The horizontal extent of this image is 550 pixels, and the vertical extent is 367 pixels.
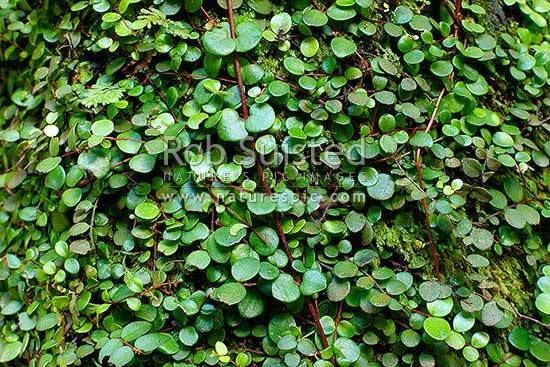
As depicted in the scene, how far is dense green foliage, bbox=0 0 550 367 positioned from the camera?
1145 millimetres

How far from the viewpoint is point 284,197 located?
3.81 feet

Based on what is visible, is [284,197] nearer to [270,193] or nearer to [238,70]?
[270,193]

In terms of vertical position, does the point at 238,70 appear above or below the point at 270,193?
above

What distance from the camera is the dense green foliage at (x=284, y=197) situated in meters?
1.14

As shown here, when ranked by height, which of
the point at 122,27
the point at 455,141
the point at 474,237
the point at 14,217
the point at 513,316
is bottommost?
the point at 14,217

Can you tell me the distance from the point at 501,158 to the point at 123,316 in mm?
953

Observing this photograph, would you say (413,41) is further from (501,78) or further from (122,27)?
(122,27)

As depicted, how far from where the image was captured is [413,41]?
1273 mm

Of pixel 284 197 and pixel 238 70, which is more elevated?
pixel 238 70

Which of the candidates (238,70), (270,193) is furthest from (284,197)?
(238,70)

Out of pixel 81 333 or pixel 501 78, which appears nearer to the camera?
pixel 81 333

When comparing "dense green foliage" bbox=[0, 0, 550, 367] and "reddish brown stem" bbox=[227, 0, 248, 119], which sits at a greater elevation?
"reddish brown stem" bbox=[227, 0, 248, 119]

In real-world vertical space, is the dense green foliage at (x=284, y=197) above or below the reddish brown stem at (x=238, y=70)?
below

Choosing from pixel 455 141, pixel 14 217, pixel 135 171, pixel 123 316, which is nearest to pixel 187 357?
pixel 123 316
